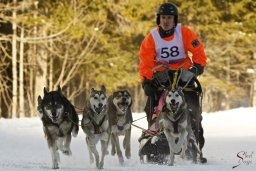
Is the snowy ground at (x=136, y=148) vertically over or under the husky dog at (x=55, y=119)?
under

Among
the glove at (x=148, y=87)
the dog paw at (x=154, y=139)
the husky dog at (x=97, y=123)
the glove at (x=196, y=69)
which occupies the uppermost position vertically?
the glove at (x=196, y=69)

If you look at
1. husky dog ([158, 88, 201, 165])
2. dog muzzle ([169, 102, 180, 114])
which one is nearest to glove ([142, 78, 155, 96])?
husky dog ([158, 88, 201, 165])

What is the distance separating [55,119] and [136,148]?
3583 millimetres

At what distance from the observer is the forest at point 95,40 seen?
22141 mm

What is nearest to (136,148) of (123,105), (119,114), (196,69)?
(119,114)

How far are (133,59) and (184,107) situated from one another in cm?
2011

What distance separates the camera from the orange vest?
7.53 m

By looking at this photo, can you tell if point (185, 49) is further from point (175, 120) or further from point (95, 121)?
point (95, 121)

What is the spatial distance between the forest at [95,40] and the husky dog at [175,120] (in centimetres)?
1444

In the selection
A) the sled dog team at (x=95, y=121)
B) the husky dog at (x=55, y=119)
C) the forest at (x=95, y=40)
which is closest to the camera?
the husky dog at (x=55, y=119)

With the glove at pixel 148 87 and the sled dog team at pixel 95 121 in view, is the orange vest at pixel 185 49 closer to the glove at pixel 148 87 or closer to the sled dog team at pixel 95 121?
the glove at pixel 148 87
